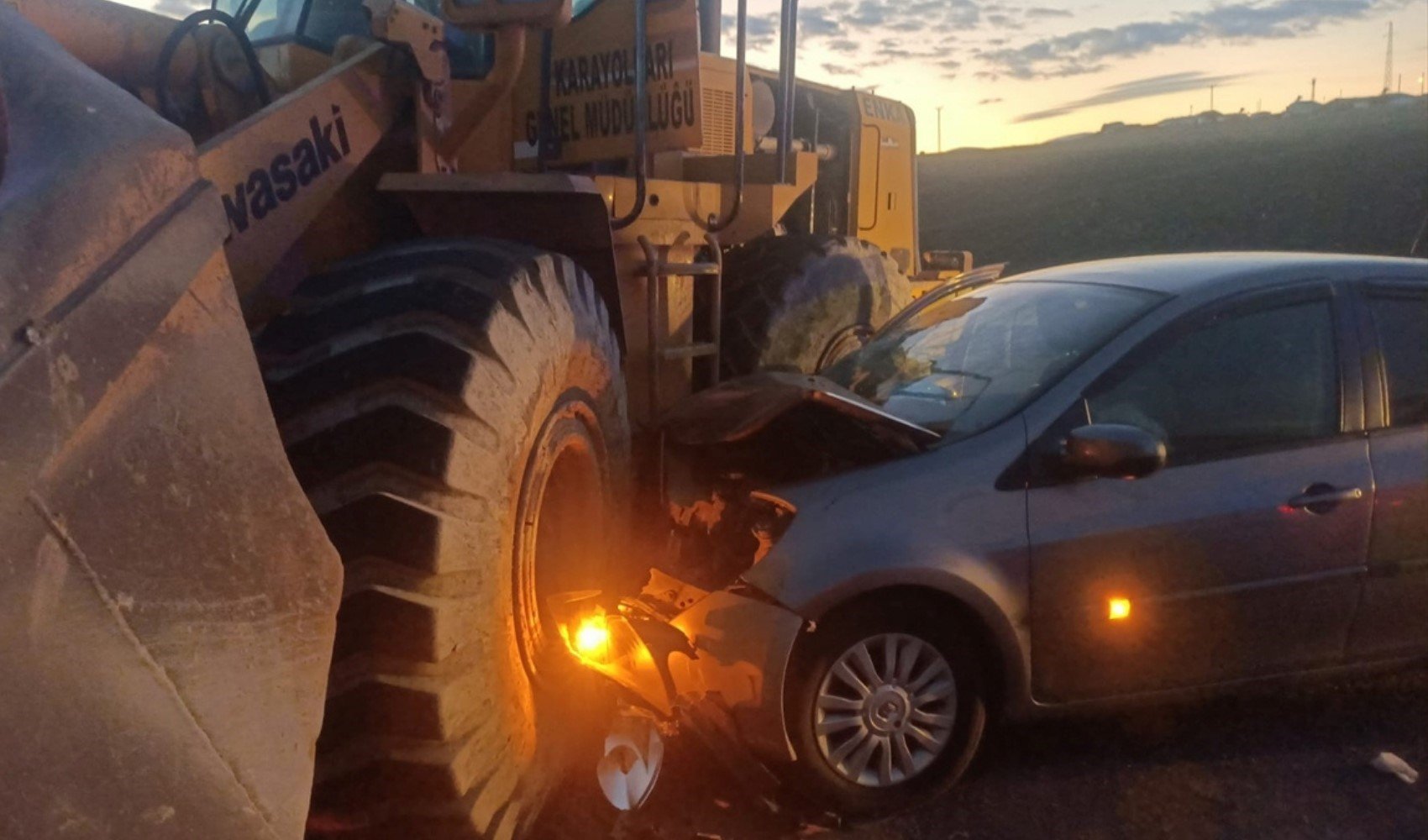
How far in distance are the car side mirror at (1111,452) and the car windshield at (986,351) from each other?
25 centimetres

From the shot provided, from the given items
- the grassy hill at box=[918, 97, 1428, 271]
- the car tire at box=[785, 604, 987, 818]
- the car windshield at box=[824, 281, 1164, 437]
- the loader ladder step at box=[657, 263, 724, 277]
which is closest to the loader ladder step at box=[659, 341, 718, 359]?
the loader ladder step at box=[657, 263, 724, 277]

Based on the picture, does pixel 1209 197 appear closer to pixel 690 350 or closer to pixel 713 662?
pixel 690 350

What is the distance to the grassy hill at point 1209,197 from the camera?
32.1 metres

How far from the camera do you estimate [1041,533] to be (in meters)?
3.95

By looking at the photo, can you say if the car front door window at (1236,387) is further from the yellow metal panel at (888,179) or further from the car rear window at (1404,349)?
the yellow metal panel at (888,179)

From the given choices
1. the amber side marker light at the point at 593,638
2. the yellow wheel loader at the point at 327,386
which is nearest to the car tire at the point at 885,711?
the amber side marker light at the point at 593,638

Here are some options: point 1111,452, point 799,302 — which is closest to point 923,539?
point 1111,452

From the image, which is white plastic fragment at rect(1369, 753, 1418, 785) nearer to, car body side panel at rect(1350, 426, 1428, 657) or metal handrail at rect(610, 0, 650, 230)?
car body side panel at rect(1350, 426, 1428, 657)

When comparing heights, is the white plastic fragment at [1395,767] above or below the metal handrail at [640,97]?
below

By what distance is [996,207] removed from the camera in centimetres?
4597

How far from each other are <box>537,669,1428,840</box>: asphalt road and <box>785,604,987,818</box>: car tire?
0.37 feet

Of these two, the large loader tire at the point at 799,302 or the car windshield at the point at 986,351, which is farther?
the large loader tire at the point at 799,302

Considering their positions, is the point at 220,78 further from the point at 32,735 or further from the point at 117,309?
the point at 32,735

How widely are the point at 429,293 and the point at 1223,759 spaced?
125 inches
